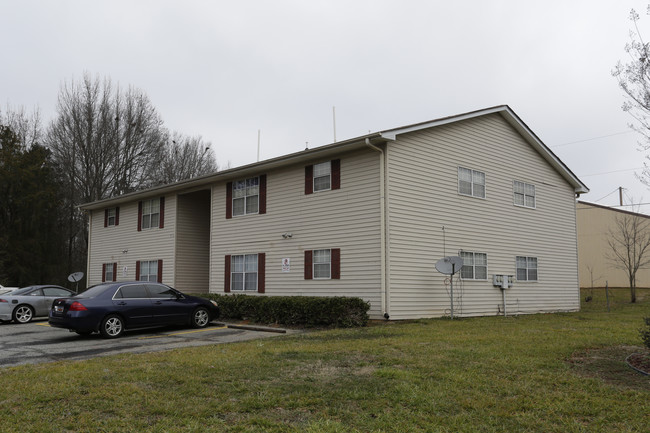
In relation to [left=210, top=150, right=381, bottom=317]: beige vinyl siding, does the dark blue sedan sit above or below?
below

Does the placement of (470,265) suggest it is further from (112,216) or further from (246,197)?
(112,216)

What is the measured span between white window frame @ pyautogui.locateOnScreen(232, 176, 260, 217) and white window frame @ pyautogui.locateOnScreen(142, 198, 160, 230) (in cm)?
576

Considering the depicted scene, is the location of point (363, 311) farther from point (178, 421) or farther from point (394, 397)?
point (178, 421)

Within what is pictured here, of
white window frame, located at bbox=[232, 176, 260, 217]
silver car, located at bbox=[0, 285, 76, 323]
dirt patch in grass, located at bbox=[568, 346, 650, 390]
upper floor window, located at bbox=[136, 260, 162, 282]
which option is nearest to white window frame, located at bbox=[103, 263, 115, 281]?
upper floor window, located at bbox=[136, 260, 162, 282]

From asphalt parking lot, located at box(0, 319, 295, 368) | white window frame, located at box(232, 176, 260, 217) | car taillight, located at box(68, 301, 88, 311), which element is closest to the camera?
asphalt parking lot, located at box(0, 319, 295, 368)

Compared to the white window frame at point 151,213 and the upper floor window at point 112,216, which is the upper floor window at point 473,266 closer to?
the white window frame at point 151,213

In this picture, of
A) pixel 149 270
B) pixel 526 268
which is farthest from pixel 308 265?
pixel 149 270

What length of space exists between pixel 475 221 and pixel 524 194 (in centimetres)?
355

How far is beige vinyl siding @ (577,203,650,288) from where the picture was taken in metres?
32.2

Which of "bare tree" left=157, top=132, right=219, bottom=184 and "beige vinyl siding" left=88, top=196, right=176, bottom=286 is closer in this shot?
"beige vinyl siding" left=88, top=196, right=176, bottom=286

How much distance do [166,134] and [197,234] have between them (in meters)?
21.2

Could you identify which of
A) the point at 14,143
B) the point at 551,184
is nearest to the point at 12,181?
the point at 14,143

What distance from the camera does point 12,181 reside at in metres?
35.9

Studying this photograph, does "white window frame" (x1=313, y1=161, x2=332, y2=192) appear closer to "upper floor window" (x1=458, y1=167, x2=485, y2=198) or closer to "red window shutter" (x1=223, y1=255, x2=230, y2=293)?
"upper floor window" (x1=458, y1=167, x2=485, y2=198)
